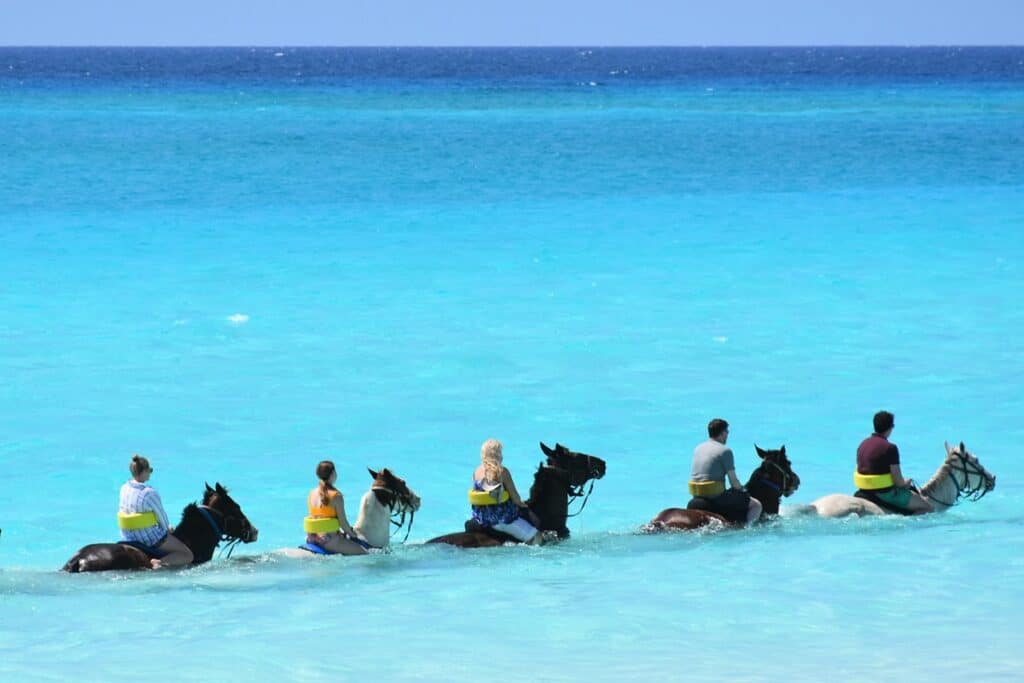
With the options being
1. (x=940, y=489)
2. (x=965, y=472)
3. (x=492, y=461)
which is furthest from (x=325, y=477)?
(x=965, y=472)

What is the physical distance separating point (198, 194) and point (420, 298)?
63.3ft

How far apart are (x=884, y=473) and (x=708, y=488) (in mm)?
2264

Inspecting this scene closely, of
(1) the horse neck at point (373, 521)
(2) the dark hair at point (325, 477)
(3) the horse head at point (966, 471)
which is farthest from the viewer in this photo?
(3) the horse head at point (966, 471)

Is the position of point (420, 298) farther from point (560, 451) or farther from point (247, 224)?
point (560, 451)

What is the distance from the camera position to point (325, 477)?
15773 mm

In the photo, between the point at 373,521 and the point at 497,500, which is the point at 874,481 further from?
the point at 373,521

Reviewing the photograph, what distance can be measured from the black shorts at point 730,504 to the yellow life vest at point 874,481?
164 cm

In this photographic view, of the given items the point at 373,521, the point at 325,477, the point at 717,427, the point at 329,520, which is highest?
the point at 717,427

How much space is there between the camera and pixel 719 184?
5344 cm

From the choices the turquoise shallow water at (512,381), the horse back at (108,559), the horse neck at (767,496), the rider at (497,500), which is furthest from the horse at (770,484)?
the horse back at (108,559)

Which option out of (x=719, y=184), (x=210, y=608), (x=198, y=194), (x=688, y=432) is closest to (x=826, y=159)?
(x=719, y=184)

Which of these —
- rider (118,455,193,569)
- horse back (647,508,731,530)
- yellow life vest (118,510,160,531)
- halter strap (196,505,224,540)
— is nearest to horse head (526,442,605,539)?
horse back (647,508,731,530)

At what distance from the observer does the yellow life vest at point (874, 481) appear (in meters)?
17.8

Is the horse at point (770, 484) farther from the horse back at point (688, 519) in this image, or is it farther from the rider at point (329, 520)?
the rider at point (329, 520)
